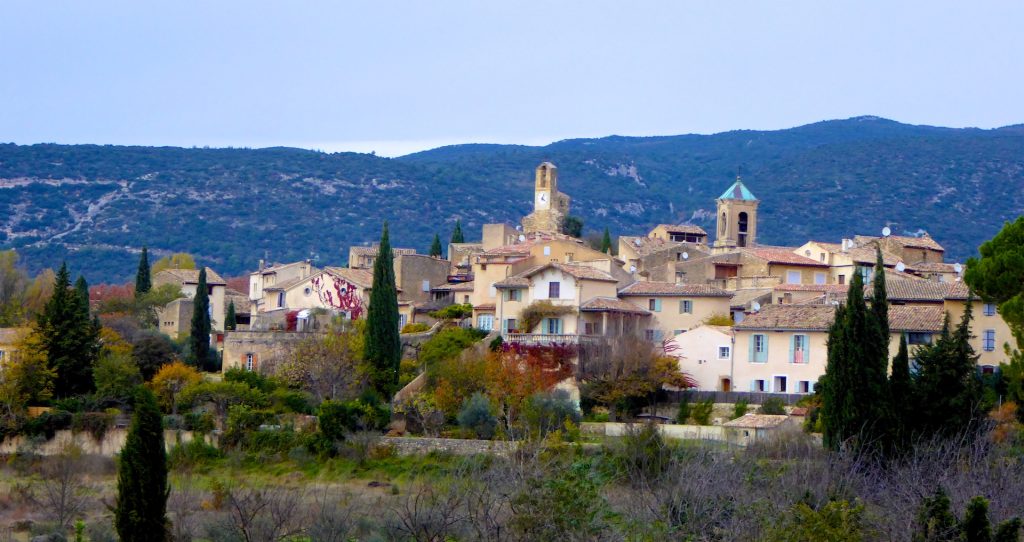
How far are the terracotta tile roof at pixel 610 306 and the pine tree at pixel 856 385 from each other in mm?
16207

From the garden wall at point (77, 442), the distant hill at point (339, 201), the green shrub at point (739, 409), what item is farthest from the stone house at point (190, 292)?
the distant hill at point (339, 201)

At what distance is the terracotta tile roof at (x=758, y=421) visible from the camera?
51172 mm

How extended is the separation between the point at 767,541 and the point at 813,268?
142 ft

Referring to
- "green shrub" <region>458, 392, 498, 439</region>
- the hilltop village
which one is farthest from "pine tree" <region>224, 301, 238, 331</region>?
"green shrub" <region>458, 392, 498, 439</region>

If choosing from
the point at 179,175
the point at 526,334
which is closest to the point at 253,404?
the point at 526,334

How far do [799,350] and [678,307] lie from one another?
8007 mm

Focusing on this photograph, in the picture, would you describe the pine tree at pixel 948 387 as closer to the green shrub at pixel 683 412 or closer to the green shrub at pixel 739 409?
the green shrub at pixel 739 409

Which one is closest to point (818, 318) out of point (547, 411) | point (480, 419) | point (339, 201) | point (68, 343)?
point (547, 411)

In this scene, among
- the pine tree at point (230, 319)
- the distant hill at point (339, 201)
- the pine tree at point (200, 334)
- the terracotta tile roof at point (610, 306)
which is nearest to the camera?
the terracotta tile roof at point (610, 306)

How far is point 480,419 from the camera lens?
5578 centimetres

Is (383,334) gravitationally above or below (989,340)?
below

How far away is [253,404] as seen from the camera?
5919 centimetres

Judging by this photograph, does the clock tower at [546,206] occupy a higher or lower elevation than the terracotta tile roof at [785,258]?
higher

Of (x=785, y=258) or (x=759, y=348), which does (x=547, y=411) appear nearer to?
(x=759, y=348)
